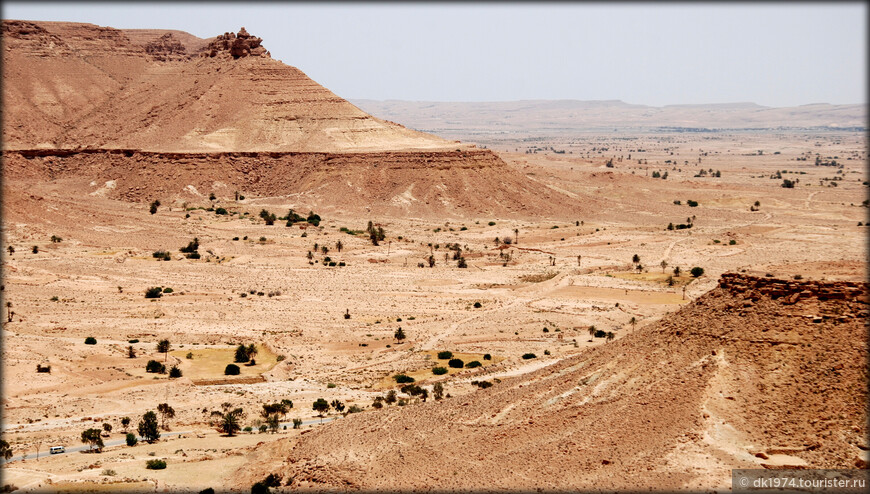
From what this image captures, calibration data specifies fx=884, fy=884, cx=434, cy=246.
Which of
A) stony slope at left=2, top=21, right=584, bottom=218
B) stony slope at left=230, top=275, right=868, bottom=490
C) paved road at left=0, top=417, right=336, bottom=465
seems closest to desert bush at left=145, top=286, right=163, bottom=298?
paved road at left=0, top=417, right=336, bottom=465

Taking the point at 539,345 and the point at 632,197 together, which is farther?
the point at 632,197

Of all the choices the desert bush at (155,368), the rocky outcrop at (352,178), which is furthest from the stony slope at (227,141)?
the desert bush at (155,368)

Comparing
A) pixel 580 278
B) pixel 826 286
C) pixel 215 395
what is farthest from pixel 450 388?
pixel 580 278

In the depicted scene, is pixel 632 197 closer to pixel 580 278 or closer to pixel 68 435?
pixel 580 278

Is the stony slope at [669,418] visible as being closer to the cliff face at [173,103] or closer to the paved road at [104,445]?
the paved road at [104,445]

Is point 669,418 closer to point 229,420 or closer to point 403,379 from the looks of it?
point 229,420

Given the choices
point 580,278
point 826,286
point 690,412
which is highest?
point 826,286
